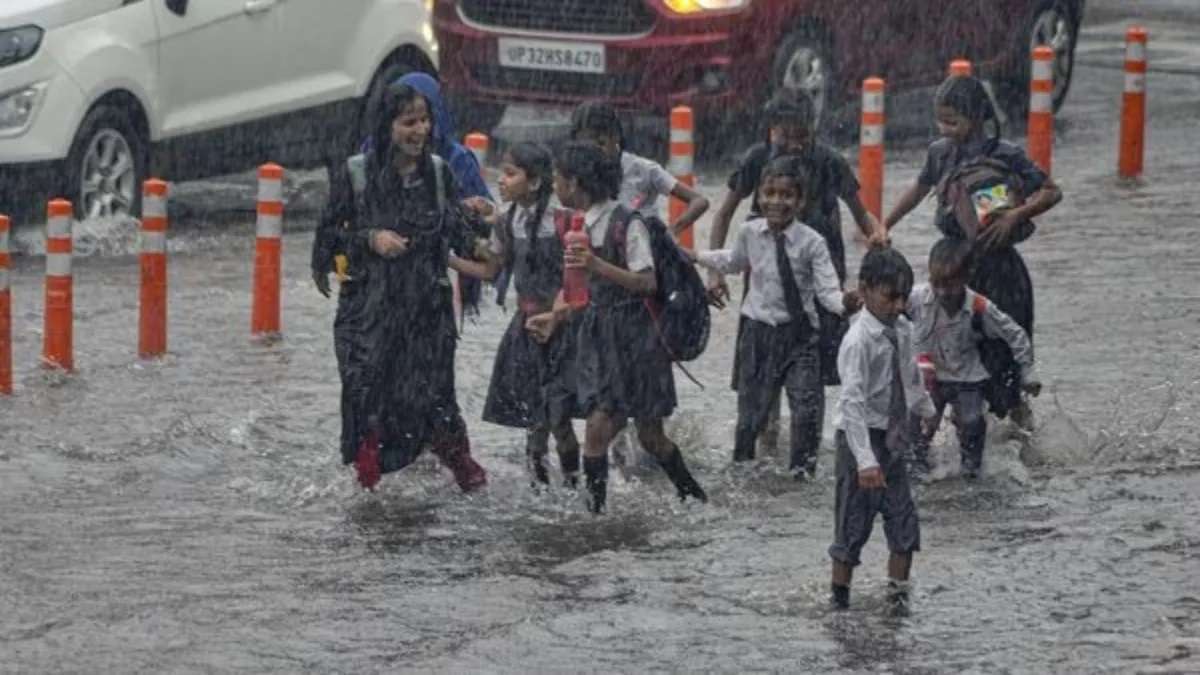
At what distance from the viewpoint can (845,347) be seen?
9.85 metres

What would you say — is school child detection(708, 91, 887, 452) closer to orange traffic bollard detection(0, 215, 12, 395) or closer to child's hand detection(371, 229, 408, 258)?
child's hand detection(371, 229, 408, 258)

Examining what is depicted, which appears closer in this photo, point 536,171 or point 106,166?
point 536,171

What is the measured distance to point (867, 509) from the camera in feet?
32.0

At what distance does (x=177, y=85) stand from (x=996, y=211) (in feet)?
22.4

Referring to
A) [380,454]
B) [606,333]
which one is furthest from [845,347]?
[380,454]

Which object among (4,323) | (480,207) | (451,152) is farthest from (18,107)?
(480,207)

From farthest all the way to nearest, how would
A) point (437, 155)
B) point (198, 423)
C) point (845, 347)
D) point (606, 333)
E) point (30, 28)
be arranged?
point (30, 28) → point (198, 423) → point (437, 155) → point (606, 333) → point (845, 347)

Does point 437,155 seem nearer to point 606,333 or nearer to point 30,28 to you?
point 606,333

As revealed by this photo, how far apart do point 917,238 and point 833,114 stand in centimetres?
334

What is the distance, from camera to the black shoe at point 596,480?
36.5 ft

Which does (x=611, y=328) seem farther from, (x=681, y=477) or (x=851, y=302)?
(x=851, y=302)

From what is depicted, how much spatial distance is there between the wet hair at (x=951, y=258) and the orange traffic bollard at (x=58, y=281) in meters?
3.92

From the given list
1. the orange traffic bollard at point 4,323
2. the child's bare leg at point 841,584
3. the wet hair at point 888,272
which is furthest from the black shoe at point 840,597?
the orange traffic bollard at point 4,323

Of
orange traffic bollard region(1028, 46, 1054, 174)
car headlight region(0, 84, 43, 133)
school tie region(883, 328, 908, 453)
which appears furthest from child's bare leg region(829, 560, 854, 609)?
orange traffic bollard region(1028, 46, 1054, 174)
